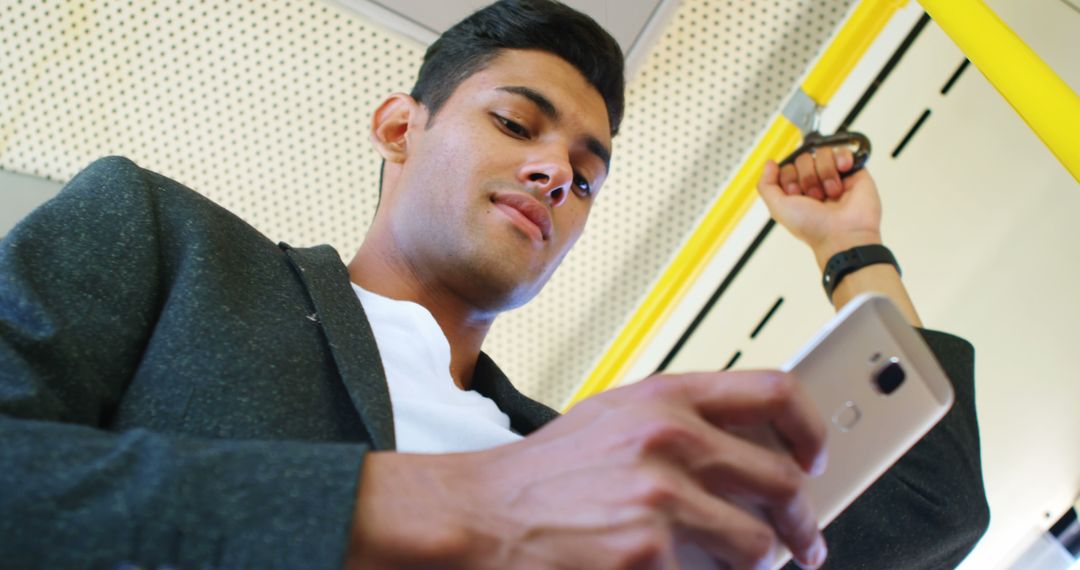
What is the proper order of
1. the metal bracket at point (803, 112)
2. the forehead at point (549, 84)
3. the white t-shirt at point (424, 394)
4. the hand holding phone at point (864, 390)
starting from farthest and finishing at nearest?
the metal bracket at point (803, 112)
the forehead at point (549, 84)
the white t-shirt at point (424, 394)
the hand holding phone at point (864, 390)

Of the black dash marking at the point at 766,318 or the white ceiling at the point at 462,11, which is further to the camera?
the black dash marking at the point at 766,318

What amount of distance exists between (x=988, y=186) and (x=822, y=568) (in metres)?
0.62

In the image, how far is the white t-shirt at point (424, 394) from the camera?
2.77 ft

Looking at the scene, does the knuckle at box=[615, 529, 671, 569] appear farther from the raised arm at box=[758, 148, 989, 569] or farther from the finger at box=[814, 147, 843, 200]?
the finger at box=[814, 147, 843, 200]

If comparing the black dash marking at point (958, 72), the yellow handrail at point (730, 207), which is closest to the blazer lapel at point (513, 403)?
the yellow handrail at point (730, 207)

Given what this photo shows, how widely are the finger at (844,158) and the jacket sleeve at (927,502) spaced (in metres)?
0.34

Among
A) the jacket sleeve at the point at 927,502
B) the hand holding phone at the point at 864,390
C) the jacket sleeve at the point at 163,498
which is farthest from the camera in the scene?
the jacket sleeve at the point at 927,502

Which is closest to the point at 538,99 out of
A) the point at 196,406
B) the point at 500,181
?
the point at 500,181

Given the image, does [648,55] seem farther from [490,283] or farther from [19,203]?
[19,203]

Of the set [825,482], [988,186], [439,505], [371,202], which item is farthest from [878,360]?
[371,202]

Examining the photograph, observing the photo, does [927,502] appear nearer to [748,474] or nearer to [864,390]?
[864,390]

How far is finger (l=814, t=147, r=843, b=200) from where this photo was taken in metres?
1.37

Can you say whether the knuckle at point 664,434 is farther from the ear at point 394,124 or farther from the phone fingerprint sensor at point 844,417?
the ear at point 394,124

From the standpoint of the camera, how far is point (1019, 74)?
3.15ft
